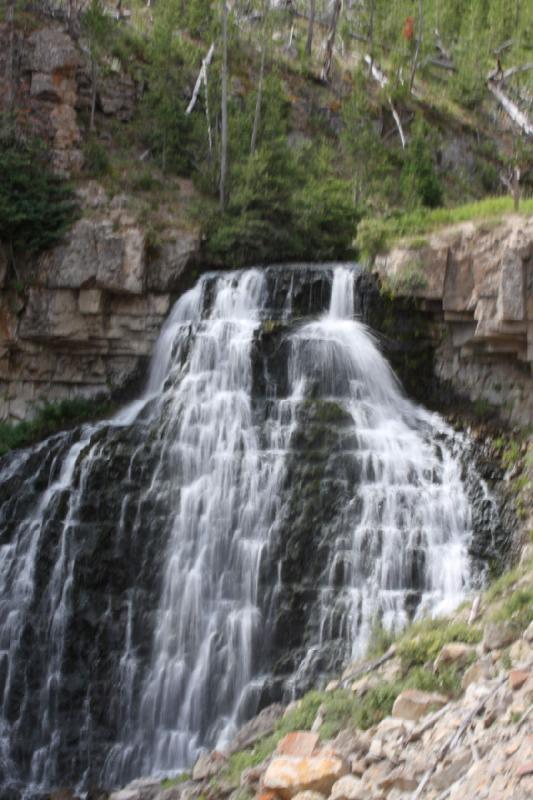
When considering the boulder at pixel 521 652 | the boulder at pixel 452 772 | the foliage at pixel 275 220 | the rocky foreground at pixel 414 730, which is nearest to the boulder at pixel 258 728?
the rocky foreground at pixel 414 730

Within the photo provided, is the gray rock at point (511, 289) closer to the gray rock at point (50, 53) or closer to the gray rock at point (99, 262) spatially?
the gray rock at point (99, 262)

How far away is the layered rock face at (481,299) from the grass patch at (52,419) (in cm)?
681

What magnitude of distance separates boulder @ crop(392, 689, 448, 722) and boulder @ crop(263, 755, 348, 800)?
30.0 inches

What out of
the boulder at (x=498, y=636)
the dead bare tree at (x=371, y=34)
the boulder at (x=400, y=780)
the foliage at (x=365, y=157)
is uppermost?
the dead bare tree at (x=371, y=34)

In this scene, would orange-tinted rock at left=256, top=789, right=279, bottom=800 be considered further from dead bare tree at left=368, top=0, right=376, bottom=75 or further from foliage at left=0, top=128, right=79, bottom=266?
dead bare tree at left=368, top=0, right=376, bottom=75

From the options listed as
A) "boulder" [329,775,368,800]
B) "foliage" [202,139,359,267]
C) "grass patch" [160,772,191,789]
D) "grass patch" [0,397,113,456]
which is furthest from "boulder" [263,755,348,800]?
"foliage" [202,139,359,267]

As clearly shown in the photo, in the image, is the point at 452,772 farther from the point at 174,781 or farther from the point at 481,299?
the point at 481,299

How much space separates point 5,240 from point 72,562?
8403 millimetres

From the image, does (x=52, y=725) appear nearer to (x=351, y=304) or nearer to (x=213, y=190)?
(x=351, y=304)

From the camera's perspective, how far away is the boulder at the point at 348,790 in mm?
6176

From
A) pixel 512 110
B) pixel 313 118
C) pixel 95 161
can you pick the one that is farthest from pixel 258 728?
pixel 512 110

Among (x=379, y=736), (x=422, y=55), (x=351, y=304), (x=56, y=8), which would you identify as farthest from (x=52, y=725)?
(x=422, y=55)

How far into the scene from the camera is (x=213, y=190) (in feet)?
76.5

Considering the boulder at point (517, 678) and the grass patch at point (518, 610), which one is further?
the grass patch at point (518, 610)
